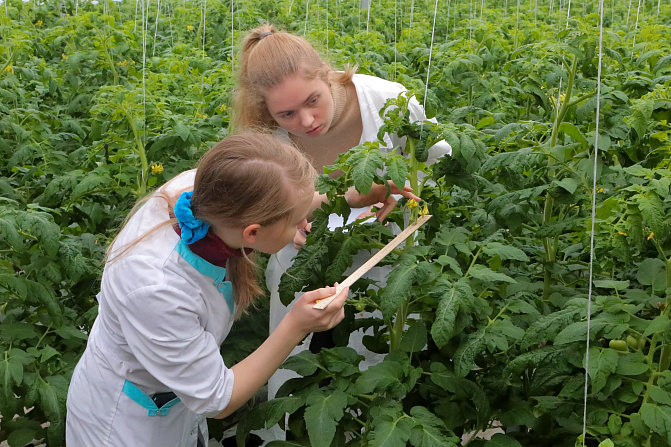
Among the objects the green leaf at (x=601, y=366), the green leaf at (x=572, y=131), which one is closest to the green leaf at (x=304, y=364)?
the green leaf at (x=601, y=366)

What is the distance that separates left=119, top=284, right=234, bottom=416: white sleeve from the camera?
158 cm

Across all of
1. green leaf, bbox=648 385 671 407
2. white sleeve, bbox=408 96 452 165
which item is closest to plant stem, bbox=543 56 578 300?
white sleeve, bbox=408 96 452 165

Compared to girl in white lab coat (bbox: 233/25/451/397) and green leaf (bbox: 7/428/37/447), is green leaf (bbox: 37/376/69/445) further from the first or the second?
girl in white lab coat (bbox: 233/25/451/397)

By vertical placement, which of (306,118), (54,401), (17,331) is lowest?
(54,401)

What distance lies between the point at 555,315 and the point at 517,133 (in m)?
0.92

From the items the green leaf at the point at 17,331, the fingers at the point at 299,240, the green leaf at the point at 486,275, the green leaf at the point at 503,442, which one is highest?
the green leaf at the point at 486,275

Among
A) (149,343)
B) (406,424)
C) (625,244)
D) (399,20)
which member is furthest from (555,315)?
(399,20)

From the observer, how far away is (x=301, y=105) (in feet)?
7.19

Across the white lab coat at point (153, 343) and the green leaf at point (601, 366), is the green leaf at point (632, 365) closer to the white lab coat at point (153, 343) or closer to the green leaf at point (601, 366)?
the green leaf at point (601, 366)

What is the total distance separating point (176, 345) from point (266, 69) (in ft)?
3.10

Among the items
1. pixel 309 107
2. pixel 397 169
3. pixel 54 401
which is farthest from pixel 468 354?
pixel 54 401

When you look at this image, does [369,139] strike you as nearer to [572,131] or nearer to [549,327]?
[572,131]

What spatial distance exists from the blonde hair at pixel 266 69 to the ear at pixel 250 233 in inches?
25.8

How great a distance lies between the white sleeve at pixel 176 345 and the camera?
1.58 meters
